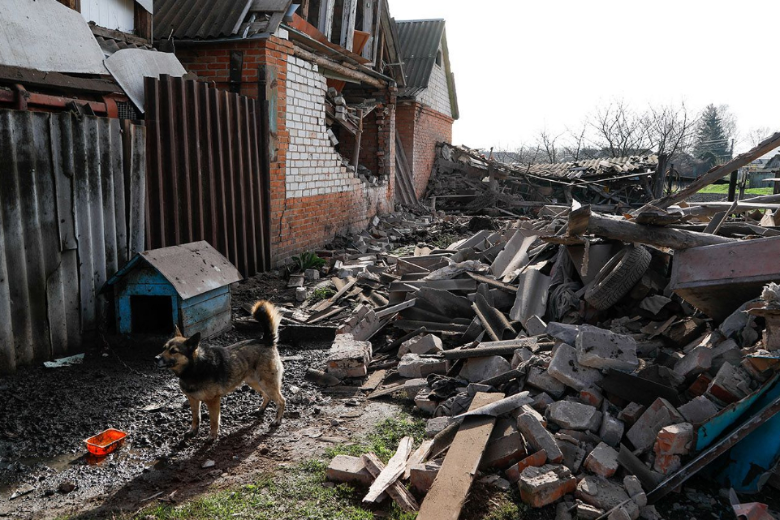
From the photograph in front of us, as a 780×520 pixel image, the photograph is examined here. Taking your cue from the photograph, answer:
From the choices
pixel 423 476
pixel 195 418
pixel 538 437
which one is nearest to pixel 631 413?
pixel 538 437

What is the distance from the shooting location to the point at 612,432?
13.0 ft

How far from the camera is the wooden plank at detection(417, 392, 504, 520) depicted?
321cm

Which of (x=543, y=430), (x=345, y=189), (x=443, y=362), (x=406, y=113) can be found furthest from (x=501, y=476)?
(x=406, y=113)

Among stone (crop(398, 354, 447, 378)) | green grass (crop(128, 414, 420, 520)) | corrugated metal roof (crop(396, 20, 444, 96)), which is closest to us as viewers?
green grass (crop(128, 414, 420, 520))

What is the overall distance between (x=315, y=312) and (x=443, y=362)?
8.42 feet

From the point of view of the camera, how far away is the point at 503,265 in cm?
780

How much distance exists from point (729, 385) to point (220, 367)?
3716 mm

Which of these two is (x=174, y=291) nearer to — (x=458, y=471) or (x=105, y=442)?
(x=105, y=442)

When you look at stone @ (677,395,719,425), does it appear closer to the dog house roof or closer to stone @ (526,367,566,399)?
stone @ (526,367,566,399)

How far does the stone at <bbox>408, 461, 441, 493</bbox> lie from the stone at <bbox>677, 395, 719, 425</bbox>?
5.81ft

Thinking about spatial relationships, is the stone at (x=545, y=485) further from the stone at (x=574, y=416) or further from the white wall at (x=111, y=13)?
the white wall at (x=111, y=13)

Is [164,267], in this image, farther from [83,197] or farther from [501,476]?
[501,476]

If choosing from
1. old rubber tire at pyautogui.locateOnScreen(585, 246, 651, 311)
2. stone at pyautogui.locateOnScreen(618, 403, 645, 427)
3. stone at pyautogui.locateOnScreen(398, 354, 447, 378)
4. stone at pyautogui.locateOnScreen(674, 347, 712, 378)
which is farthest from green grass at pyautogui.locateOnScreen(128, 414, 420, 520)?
old rubber tire at pyautogui.locateOnScreen(585, 246, 651, 311)

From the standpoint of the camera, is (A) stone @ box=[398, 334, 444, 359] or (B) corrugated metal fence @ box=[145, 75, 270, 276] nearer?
(A) stone @ box=[398, 334, 444, 359]
